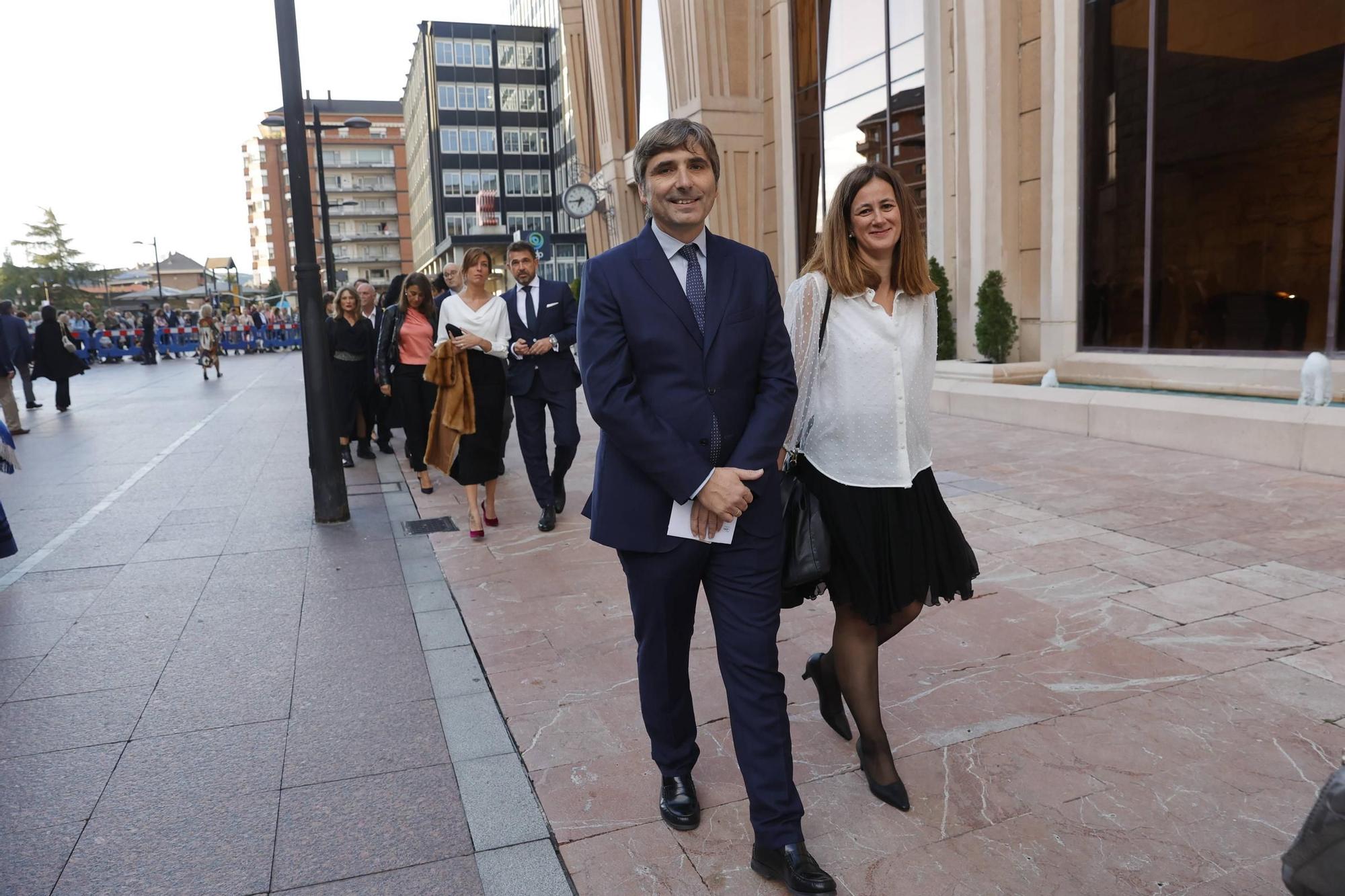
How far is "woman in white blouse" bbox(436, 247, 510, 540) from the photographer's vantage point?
22.3ft

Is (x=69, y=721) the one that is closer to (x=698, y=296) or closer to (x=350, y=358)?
(x=698, y=296)

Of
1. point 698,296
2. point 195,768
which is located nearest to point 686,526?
point 698,296

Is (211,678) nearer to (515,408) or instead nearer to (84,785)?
(84,785)

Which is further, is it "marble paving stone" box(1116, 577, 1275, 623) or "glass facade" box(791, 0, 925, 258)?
"glass facade" box(791, 0, 925, 258)

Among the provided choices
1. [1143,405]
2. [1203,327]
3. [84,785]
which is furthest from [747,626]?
[1203,327]

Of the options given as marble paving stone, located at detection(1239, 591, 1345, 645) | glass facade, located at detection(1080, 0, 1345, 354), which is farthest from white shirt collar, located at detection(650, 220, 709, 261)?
glass facade, located at detection(1080, 0, 1345, 354)

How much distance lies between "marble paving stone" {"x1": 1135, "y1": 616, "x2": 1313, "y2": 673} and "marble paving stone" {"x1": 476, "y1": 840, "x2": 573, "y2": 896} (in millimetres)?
2588

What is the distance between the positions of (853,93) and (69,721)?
15580 mm

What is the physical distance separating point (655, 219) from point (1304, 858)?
1925 mm

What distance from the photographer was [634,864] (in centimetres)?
259

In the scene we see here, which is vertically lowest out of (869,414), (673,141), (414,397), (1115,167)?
(414,397)

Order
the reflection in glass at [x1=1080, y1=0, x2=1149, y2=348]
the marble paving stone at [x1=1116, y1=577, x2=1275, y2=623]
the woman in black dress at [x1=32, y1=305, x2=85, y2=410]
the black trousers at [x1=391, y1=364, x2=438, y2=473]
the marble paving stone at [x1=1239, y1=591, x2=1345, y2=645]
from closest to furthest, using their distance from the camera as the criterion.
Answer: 1. the marble paving stone at [x1=1239, y1=591, x2=1345, y2=645]
2. the marble paving stone at [x1=1116, y1=577, x2=1275, y2=623]
3. the black trousers at [x1=391, y1=364, x2=438, y2=473]
4. the reflection in glass at [x1=1080, y1=0, x2=1149, y2=348]
5. the woman in black dress at [x1=32, y1=305, x2=85, y2=410]

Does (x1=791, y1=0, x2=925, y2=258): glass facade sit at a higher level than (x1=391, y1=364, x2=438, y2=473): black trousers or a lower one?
higher

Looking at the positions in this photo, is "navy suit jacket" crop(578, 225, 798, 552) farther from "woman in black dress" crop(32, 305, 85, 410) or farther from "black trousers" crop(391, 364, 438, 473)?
"woman in black dress" crop(32, 305, 85, 410)
